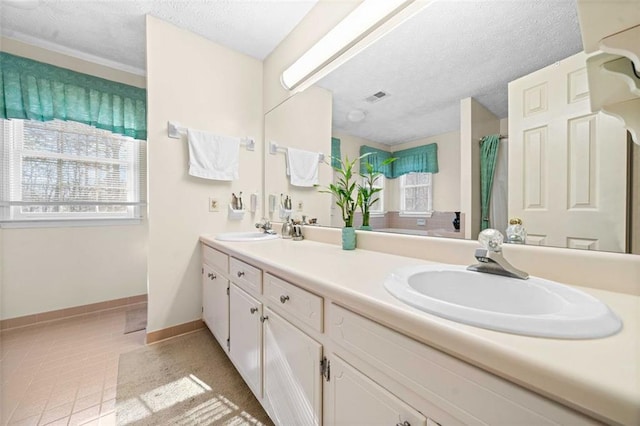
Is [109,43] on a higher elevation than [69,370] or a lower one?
higher

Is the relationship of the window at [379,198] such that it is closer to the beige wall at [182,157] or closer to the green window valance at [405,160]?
the green window valance at [405,160]

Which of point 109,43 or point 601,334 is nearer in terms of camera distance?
point 601,334

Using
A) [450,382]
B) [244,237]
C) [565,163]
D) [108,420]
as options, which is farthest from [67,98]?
[565,163]

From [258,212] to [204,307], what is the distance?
91 cm

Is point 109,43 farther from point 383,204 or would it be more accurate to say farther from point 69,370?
point 383,204

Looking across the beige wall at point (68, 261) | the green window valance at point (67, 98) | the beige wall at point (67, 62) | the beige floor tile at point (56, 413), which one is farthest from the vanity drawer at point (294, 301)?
the beige wall at point (67, 62)

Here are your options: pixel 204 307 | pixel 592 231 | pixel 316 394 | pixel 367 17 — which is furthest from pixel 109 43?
pixel 592 231

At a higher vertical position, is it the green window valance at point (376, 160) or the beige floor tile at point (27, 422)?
the green window valance at point (376, 160)

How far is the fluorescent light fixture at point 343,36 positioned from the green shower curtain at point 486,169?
0.79 metres

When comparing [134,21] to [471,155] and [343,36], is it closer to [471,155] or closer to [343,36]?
[343,36]

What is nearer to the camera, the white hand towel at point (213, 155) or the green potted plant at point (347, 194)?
the green potted plant at point (347, 194)

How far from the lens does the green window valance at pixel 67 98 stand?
195 centimetres

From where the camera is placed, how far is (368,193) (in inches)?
53.3

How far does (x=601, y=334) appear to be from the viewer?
410 millimetres
